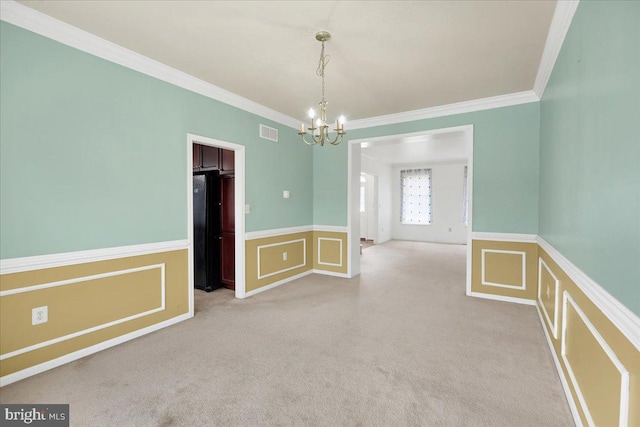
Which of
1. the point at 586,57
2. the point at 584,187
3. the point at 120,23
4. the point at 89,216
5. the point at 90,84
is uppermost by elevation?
the point at 120,23

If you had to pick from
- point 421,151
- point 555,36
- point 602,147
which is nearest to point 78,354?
point 602,147

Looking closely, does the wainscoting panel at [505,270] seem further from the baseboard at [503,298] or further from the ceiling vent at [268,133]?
the ceiling vent at [268,133]

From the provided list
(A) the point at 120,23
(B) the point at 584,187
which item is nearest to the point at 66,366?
(A) the point at 120,23

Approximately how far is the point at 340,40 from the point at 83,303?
3.24 metres

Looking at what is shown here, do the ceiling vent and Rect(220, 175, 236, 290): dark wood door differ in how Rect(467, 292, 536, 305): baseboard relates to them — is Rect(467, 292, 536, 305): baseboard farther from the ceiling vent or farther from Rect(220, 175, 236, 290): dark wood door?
the ceiling vent

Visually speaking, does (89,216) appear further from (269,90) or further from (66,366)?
(269,90)

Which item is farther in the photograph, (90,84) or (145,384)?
(90,84)

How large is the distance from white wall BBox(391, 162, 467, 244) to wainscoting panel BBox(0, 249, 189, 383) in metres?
8.85

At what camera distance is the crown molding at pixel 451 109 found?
390 centimetres

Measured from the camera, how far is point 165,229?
321 centimetres

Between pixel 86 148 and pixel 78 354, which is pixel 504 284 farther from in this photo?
pixel 86 148

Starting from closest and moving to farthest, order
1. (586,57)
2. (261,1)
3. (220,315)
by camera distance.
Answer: (586,57) → (261,1) → (220,315)

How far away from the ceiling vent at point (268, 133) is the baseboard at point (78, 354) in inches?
108

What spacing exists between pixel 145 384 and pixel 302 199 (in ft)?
12.0
